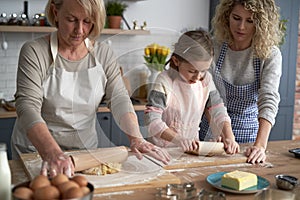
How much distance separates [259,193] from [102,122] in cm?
64

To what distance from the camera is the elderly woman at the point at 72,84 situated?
1680 millimetres

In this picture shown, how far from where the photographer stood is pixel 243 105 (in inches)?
88.6

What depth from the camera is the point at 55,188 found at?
105 cm

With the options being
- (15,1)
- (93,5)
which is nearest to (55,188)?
(93,5)

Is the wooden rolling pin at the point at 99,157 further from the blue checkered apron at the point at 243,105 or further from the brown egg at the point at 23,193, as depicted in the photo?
the blue checkered apron at the point at 243,105

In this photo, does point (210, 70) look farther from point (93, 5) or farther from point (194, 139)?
point (93, 5)

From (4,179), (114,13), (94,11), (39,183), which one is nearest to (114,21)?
(114,13)

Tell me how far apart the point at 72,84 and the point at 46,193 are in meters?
0.88

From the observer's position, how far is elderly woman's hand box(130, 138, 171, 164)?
67.3 inches

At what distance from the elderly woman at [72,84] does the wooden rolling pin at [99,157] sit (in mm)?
65

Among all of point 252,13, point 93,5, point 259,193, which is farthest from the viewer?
point 252,13

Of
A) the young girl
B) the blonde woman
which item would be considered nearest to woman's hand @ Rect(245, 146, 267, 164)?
the blonde woman

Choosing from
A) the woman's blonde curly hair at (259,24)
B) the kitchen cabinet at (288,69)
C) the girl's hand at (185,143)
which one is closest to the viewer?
the girl's hand at (185,143)

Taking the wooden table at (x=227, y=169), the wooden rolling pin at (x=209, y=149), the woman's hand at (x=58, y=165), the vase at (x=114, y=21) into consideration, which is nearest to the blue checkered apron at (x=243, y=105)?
the wooden table at (x=227, y=169)
